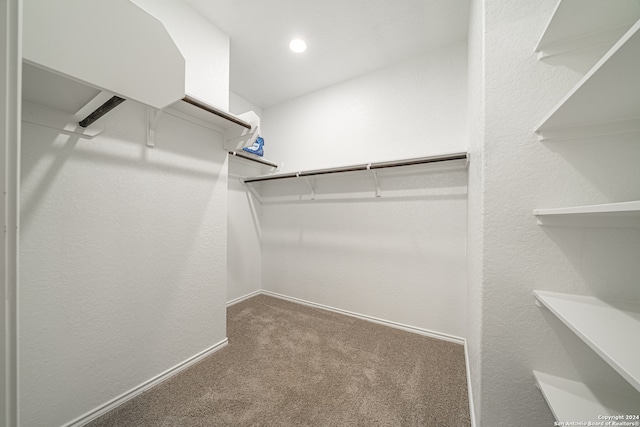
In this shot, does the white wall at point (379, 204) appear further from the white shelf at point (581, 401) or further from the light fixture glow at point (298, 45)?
the white shelf at point (581, 401)

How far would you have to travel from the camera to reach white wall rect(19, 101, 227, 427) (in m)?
0.92

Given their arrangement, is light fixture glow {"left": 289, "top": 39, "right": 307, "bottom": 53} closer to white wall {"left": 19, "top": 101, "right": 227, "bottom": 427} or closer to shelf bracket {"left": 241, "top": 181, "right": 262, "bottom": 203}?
white wall {"left": 19, "top": 101, "right": 227, "bottom": 427}

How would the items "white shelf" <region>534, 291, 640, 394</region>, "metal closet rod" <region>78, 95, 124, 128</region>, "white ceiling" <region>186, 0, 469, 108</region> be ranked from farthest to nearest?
"white ceiling" <region>186, 0, 469, 108</region> < "metal closet rod" <region>78, 95, 124, 128</region> < "white shelf" <region>534, 291, 640, 394</region>

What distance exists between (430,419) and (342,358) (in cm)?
60

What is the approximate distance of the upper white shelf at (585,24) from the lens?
24.3 inches

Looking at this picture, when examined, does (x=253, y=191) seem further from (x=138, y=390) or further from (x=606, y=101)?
(x=606, y=101)

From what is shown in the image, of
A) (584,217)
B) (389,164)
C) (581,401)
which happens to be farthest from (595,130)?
(389,164)

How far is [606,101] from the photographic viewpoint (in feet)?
1.95

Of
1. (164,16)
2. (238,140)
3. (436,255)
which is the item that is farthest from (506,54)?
(164,16)

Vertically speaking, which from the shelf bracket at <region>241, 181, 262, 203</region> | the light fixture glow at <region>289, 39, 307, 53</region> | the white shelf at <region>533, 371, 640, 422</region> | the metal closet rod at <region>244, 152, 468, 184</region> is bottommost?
the white shelf at <region>533, 371, 640, 422</region>

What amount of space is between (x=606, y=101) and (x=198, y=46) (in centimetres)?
213

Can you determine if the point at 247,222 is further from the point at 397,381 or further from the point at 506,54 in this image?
the point at 506,54

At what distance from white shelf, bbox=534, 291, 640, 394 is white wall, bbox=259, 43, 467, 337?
1.02m

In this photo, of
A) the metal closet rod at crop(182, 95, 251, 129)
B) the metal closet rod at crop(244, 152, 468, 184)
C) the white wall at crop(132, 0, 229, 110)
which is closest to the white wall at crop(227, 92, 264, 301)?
the metal closet rod at crop(244, 152, 468, 184)
